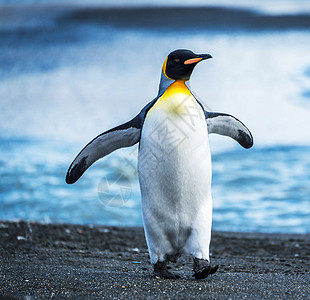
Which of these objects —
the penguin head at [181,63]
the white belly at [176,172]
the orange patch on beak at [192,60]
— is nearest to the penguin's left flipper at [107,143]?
the white belly at [176,172]

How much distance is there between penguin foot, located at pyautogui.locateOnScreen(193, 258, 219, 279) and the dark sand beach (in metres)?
0.04

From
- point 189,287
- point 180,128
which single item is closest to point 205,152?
point 180,128

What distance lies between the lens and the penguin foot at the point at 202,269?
2.81 m

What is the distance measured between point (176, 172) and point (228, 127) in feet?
2.13

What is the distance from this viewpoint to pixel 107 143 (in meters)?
3.12

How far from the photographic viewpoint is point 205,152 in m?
2.91

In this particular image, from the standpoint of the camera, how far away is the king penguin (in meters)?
2.84

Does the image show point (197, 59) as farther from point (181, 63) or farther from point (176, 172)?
point (176, 172)

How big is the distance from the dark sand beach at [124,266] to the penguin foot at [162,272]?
52 millimetres

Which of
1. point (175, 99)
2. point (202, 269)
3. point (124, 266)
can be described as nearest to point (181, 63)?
point (175, 99)

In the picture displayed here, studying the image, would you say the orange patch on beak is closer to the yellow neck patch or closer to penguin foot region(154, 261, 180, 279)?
the yellow neck patch

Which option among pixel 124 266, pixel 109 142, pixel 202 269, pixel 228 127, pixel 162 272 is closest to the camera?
pixel 202 269

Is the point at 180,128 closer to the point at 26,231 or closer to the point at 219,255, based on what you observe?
the point at 219,255

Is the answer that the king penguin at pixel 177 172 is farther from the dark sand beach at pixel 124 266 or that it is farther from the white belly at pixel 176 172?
the dark sand beach at pixel 124 266
